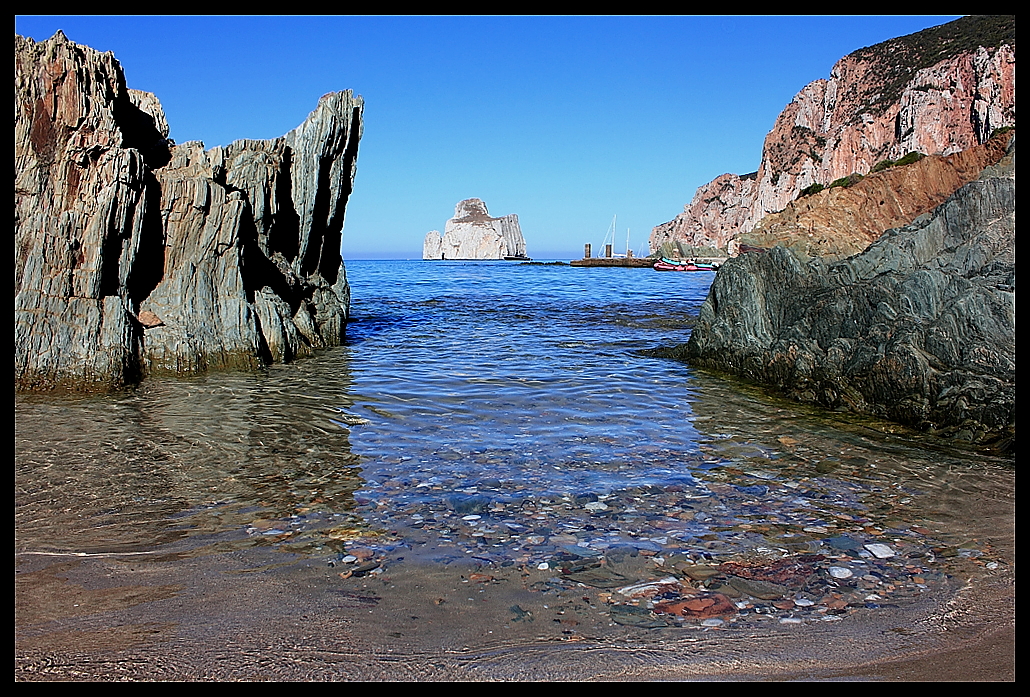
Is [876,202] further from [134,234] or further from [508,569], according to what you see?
[508,569]

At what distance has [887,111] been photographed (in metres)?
108

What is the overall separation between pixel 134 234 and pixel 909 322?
1010 cm

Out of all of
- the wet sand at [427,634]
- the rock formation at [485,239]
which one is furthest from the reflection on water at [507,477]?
the rock formation at [485,239]

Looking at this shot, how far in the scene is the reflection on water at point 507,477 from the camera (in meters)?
4.89

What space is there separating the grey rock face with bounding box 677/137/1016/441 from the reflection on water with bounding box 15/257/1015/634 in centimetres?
54

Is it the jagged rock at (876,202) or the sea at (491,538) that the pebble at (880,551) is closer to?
the sea at (491,538)

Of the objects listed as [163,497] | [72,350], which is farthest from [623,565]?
[72,350]

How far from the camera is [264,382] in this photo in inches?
436

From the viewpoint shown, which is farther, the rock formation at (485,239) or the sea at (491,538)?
the rock formation at (485,239)

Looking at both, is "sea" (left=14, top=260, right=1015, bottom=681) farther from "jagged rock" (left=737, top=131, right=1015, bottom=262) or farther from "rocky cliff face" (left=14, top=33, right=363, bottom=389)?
"jagged rock" (left=737, top=131, right=1015, bottom=262)

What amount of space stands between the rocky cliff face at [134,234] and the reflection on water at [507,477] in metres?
0.89

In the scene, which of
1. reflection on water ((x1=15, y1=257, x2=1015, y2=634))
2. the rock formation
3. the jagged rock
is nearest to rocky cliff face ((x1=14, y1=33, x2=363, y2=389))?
reflection on water ((x1=15, y1=257, x2=1015, y2=634))
